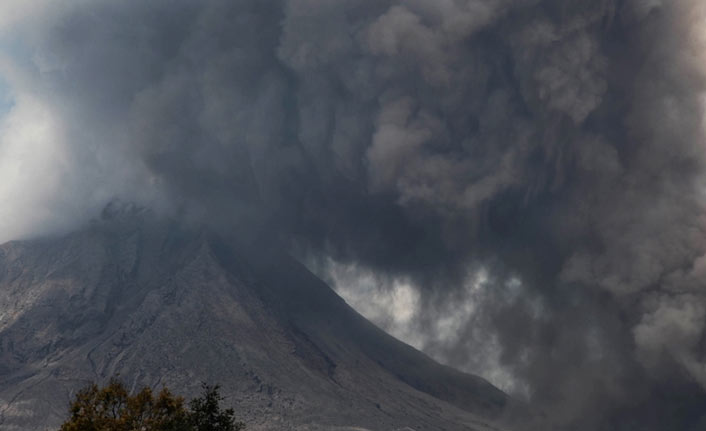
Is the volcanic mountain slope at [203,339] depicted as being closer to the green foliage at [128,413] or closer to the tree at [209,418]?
the tree at [209,418]

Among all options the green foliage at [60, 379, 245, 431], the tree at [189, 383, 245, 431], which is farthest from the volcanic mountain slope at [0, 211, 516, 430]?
the green foliage at [60, 379, 245, 431]

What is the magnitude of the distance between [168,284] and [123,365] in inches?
988

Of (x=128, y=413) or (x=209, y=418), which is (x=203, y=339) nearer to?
(x=209, y=418)

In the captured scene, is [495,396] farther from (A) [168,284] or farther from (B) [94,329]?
(B) [94,329]

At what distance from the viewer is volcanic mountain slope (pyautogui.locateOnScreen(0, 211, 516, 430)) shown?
→ 101500mm

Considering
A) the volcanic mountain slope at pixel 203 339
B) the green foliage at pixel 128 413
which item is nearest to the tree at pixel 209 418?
the green foliage at pixel 128 413

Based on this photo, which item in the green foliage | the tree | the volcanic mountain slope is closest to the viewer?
the green foliage

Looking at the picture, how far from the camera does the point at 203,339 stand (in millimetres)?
113562

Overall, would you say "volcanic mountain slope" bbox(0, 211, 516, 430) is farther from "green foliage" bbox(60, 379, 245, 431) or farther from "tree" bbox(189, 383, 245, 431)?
"green foliage" bbox(60, 379, 245, 431)

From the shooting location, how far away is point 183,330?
116 meters

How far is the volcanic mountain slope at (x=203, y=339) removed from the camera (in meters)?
102

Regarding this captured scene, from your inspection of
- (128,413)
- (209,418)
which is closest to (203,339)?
(209,418)

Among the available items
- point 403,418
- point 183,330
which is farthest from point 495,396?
point 183,330

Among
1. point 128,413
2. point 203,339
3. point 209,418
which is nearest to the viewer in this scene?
point 128,413
